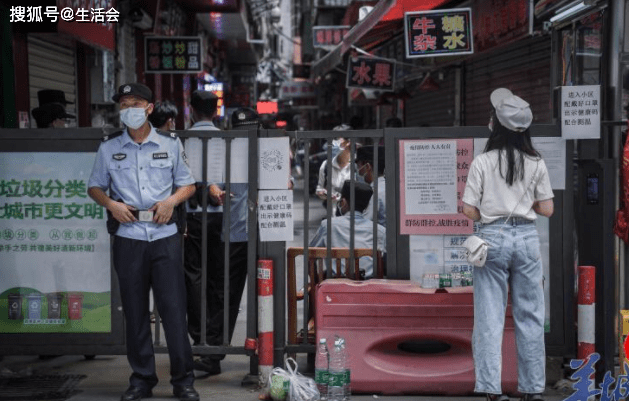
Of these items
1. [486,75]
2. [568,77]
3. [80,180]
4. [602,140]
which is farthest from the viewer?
[486,75]

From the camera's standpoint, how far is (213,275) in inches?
274

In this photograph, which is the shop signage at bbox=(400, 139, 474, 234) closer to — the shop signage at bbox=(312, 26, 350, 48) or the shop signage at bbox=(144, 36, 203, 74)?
the shop signage at bbox=(144, 36, 203, 74)

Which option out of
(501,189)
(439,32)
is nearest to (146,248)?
(501,189)

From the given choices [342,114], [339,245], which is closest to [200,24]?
[342,114]

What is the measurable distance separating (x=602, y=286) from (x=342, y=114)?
36.1 metres

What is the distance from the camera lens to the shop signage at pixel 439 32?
1351cm

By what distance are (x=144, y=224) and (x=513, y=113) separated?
2343 mm

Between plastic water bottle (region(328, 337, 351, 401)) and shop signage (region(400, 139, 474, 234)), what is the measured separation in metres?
0.95

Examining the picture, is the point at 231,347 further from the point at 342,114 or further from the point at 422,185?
the point at 342,114

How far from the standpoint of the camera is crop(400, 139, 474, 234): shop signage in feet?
21.0

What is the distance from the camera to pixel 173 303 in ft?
20.0

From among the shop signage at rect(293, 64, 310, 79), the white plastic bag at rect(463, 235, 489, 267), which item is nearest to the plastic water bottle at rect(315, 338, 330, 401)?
the white plastic bag at rect(463, 235, 489, 267)

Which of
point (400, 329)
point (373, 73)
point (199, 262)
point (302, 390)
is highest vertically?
point (373, 73)

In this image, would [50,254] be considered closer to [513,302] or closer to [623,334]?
[513,302]
